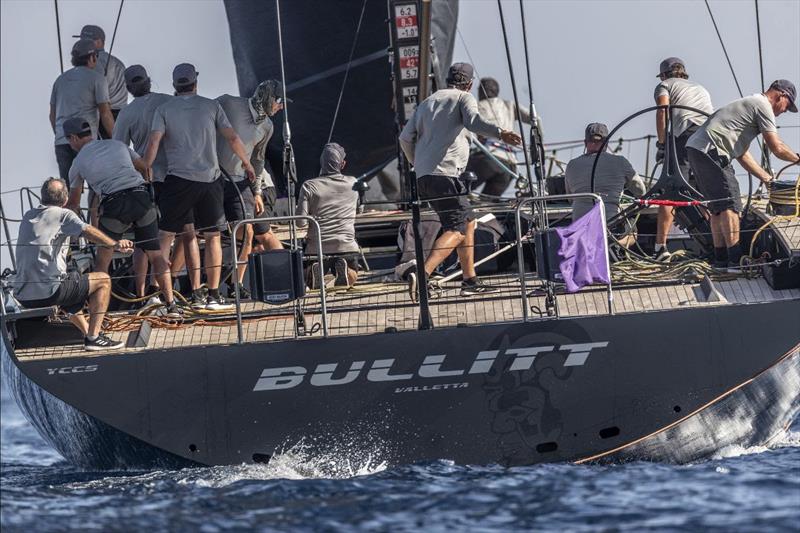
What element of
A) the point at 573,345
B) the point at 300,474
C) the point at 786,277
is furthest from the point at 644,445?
the point at 300,474

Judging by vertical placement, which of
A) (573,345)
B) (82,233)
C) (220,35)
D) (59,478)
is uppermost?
(220,35)

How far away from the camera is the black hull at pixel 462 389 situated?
7.82 m

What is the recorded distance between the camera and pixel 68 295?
820 centimetres

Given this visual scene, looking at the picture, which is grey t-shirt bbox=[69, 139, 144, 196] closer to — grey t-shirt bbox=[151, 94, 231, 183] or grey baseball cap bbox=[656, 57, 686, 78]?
grey t-shirt bbox=[151, 94, 231, 183]

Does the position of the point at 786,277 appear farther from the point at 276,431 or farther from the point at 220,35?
the point at 220,35

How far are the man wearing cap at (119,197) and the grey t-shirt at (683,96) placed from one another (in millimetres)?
3358

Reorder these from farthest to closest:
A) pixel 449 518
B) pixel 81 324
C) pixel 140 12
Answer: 1. pixel 140 12
2. pixel 81 324
3. pixel 449 518

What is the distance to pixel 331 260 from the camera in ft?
31.4

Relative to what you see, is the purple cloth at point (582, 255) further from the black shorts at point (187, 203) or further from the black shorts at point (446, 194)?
the black shorts at point (187, 203)

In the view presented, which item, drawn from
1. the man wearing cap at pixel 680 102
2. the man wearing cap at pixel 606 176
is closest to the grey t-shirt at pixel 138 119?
the man wearing cap at pixel 606 176

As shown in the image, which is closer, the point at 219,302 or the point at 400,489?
the point at 400,489

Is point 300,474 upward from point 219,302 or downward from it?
downward

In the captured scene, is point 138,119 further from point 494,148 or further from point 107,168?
point 494,148

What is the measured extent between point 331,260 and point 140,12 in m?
2.87
